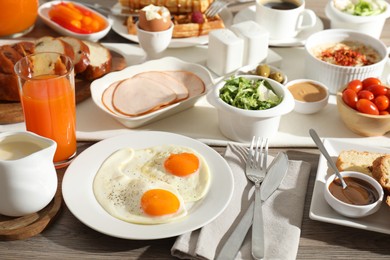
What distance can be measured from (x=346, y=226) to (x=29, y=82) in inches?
39.0

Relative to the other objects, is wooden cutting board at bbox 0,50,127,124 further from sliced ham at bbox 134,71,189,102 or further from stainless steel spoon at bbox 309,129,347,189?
stainless steel spoon at bbox 309,129,347,189

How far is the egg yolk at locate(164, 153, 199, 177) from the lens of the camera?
1701 mm

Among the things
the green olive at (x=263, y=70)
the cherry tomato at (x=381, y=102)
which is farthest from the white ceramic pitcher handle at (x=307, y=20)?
the cherry tomato at (x=381, y=102)

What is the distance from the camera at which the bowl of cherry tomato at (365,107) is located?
2.00 m

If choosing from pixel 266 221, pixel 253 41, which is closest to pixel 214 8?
pixel 253 41

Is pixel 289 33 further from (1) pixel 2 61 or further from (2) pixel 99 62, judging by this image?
(1) pixel 2 61

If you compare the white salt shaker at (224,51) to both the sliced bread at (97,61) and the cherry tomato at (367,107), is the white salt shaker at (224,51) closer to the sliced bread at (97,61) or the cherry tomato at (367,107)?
the sliced bread at (97,61)

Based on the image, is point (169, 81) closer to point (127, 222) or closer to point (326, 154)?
point (326, 154)

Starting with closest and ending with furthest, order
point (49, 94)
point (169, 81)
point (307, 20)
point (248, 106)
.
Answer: point (49, 94) → point (248, 106) → point (169, 81) → point (307, 20)

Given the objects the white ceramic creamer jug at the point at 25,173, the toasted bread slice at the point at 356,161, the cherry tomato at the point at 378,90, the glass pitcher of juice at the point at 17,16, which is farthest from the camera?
the glass pitcher of juice at the point at 17,16

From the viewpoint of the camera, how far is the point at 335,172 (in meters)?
1.69

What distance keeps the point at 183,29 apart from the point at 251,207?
121 centimetres

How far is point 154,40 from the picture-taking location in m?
2.35

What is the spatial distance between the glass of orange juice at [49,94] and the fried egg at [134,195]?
0.19 metres
